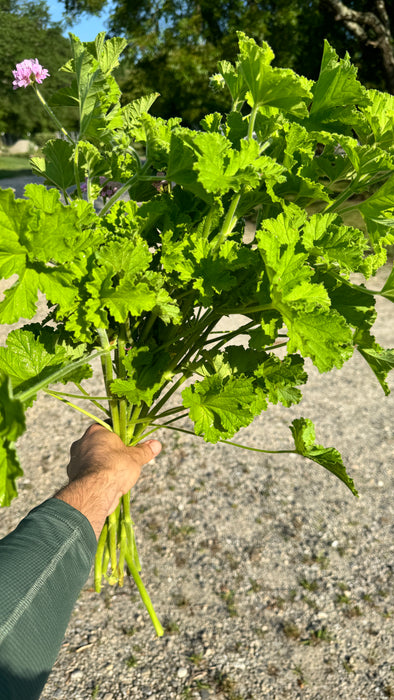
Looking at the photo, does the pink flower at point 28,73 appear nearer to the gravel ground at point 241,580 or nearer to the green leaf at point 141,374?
the green leaf at point 141,374

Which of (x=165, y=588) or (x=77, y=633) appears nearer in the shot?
(x=77, y=633)

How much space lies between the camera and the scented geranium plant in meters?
0.85

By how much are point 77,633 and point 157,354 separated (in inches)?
65.5

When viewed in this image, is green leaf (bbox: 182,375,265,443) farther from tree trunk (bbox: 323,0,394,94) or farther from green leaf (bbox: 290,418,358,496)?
tree trunk (bbox: 323,0,394,94)

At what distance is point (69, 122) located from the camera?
22484mm

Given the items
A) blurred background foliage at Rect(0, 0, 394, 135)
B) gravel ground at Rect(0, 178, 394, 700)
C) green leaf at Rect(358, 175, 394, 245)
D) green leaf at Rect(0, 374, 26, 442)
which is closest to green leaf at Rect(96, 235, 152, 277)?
green leaf at Rect(0, 374, 26, 442)

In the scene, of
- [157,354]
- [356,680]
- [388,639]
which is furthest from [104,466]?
[388,639]

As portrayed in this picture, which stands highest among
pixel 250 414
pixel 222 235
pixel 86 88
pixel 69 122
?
pixel 86 88

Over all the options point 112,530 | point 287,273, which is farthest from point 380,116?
point 112,530

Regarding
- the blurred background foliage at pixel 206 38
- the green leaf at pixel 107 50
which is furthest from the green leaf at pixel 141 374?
the blurred background foliage at pixel 206 38

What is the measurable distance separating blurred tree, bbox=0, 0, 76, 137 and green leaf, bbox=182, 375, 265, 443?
1739 centimetres

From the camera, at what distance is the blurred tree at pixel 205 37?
895 centimetres

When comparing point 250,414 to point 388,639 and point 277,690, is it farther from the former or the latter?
point 388,639

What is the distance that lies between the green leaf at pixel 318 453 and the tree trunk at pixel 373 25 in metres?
7.87
